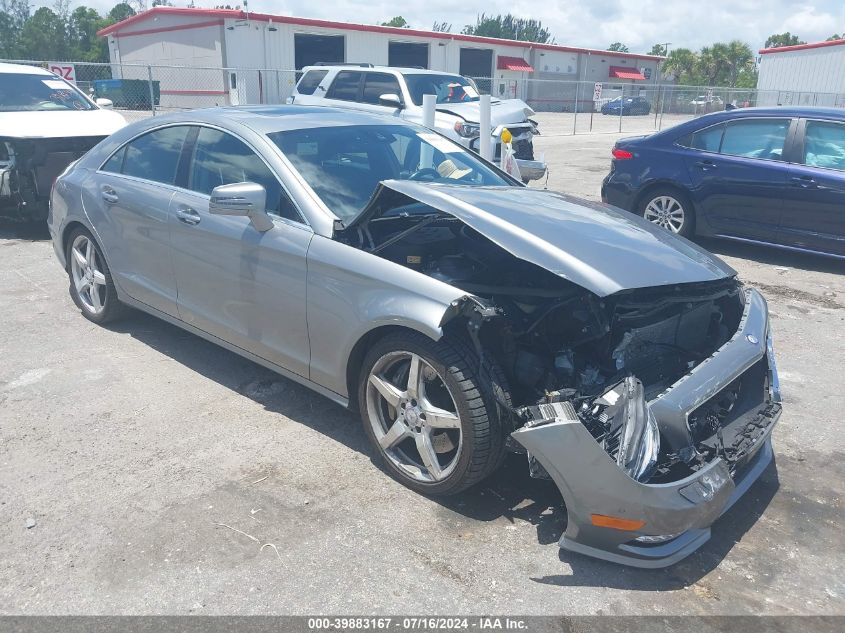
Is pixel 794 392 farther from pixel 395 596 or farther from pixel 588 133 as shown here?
pixel 588 133

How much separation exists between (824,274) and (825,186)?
90 centimetres

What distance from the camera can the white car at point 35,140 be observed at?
833cm

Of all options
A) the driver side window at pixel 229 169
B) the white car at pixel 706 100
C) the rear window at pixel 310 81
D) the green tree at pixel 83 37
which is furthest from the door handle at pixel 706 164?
the green tree at pixel 83 37

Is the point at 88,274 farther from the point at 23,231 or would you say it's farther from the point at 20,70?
the point at 20,70

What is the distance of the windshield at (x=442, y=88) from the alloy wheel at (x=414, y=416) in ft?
36.3

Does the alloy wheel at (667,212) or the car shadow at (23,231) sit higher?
the alloy wheel at (667,212)

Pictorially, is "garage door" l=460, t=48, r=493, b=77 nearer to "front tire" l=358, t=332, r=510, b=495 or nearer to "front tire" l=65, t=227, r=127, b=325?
"front tire" l=65, t=227, r=127, b=325

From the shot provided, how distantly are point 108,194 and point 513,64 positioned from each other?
49111mm

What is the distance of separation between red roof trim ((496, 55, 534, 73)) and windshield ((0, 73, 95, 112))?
142 ft

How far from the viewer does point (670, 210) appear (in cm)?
837

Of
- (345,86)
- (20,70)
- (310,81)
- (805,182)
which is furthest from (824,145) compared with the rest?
(310,81)

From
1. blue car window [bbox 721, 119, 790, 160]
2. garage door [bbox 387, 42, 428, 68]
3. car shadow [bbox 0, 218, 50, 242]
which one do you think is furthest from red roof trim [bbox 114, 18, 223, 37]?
blue car window [bbox 721, 119, 790, 160]

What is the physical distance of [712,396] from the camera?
3.07 meters

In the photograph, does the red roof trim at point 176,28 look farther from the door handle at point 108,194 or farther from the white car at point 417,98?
the door handle at point 108,194
